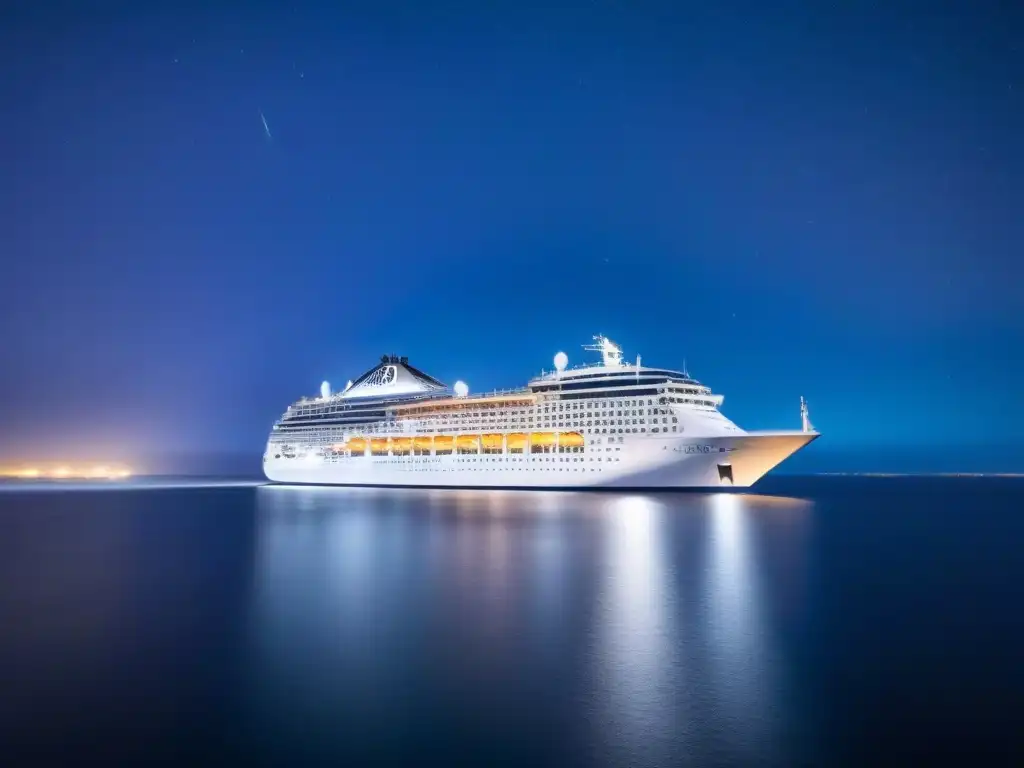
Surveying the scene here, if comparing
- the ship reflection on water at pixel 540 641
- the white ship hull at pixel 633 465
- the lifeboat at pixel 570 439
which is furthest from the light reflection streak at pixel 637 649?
the lifeboat at pixel 570 439

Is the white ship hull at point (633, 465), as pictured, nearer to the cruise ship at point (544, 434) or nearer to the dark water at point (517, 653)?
the cruise ship at point (544, 434)

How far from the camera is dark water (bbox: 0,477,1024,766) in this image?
29.7ft

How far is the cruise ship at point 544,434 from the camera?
48.9 m

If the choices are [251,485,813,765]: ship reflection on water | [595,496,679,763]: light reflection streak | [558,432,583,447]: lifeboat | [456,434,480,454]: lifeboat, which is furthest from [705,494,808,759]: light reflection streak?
[456,434,480,454]: lifeboat

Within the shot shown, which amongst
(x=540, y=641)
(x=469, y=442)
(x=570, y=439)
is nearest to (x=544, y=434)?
(x=570, y=439)

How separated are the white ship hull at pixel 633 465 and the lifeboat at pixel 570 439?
96 cm

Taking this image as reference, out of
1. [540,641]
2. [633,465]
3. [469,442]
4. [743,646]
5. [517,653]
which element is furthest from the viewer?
[469,442]

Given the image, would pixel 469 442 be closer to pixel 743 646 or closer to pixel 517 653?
pixel 517 653

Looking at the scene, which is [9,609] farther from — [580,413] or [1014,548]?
[580,413]

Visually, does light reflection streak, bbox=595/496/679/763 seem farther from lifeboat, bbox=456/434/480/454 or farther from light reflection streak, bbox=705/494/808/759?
lifeboat, bbox=456/434/480/454

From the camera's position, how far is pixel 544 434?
5675cm

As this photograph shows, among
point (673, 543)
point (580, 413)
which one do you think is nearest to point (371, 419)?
point (580, 413)

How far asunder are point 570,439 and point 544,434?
2.79m

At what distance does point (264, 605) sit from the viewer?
17219mm
